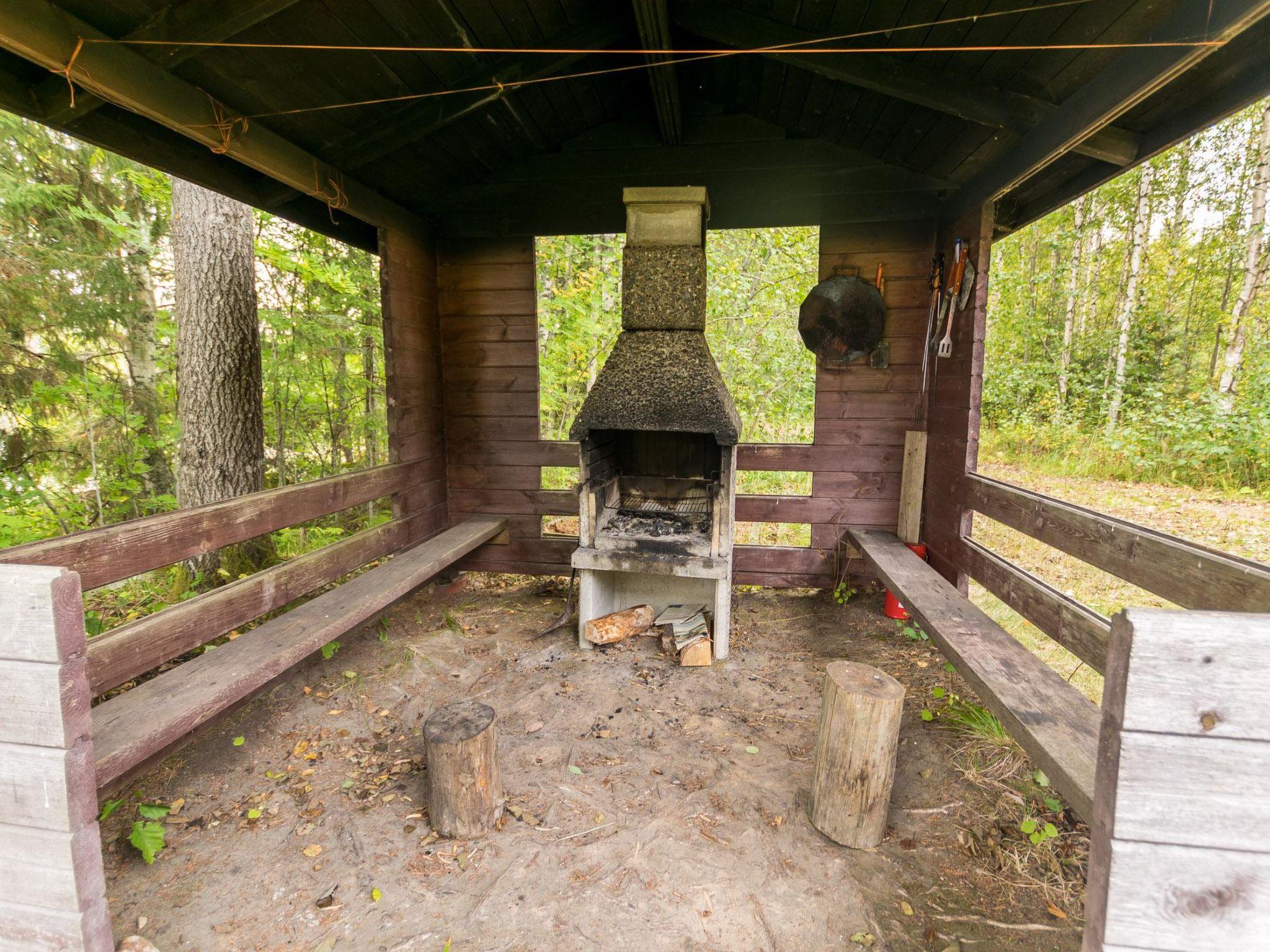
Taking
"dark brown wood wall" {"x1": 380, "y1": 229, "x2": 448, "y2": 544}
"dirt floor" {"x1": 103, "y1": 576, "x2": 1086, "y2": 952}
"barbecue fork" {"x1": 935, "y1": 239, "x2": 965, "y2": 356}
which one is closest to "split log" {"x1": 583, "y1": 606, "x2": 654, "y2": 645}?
"dirt floor" {"x1": 103, "y1": 576, "x2": 1086, "y2": 952}

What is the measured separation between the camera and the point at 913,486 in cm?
404

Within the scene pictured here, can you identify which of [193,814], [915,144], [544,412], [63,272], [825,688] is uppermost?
[915,144]

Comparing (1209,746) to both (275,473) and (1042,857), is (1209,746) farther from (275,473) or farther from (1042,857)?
(275,473)

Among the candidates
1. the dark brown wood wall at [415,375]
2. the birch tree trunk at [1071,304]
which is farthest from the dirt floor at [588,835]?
the birch tree trunk at [1071,304]

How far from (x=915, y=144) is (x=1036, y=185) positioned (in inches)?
28.5

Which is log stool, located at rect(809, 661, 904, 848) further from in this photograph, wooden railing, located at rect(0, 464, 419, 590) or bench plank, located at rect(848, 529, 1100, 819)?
wooden railing, located at rect(0, 464, 419, 590)

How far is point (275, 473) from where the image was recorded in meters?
5.50

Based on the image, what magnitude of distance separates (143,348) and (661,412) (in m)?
4.30

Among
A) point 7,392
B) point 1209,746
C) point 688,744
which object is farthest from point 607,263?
point 1209,746

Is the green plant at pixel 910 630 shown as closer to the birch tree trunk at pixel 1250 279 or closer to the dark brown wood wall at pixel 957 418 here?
the dark brown wood wall at pixel 957 418

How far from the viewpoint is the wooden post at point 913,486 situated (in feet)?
13.1

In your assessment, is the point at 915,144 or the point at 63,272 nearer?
the point at 915,144

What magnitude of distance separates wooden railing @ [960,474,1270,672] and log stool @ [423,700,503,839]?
1978mm

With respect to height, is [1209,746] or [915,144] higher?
[915,144]
